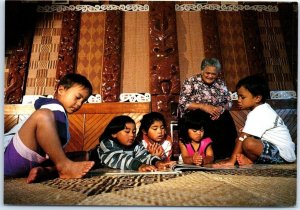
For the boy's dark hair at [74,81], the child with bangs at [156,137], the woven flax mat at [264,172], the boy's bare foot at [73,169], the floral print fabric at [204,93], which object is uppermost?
the boy's dark hair at [74,81]

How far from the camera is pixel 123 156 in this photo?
2.28 meters

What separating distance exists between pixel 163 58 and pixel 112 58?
0.35 metres

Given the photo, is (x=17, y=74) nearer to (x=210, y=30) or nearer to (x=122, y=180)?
(x=122, y=180)

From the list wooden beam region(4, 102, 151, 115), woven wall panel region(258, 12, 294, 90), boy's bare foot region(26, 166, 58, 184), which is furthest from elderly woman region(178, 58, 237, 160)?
boy's bare foot region(26, 166, 58, 184)

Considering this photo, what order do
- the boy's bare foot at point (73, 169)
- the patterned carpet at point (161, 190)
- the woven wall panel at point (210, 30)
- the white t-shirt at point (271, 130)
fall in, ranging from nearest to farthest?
the patterned carpet at point (161, 190)
the boy's bare foot at point (73, 169)
the white t-shirt at point (271, 130)
the woven wall panel at point (210, 30)

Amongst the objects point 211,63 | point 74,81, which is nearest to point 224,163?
point 211,63

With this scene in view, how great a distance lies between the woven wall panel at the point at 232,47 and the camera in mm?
2520

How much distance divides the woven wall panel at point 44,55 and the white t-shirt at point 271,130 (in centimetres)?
131

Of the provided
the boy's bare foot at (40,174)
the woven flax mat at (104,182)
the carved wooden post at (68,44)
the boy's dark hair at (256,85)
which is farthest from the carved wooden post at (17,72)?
the boy's dark hair at (256,85)

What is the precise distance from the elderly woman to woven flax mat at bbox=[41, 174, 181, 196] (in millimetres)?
413

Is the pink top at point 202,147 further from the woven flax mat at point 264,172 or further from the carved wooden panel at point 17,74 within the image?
the carved wooden panel at point 17,74

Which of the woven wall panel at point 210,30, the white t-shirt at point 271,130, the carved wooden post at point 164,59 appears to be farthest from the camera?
the woven wall panel at point 210,30

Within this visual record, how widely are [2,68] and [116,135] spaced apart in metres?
0.86

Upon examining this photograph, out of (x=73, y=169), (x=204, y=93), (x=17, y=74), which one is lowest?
(x=73, y=169)
